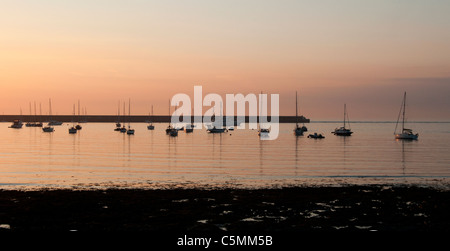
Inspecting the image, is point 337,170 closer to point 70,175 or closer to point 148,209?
point 70,175

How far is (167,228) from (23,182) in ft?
77.2

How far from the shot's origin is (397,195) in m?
28.2

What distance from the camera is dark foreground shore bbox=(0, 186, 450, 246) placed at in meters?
18.7

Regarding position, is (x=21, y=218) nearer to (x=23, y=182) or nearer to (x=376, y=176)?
(x=23, y=182)

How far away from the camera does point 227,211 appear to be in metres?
22.4

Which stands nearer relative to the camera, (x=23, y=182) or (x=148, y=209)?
(x=148, y=209)

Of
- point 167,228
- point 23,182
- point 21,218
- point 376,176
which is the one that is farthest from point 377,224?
point 23,182

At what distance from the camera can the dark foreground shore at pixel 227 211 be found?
18656mm
